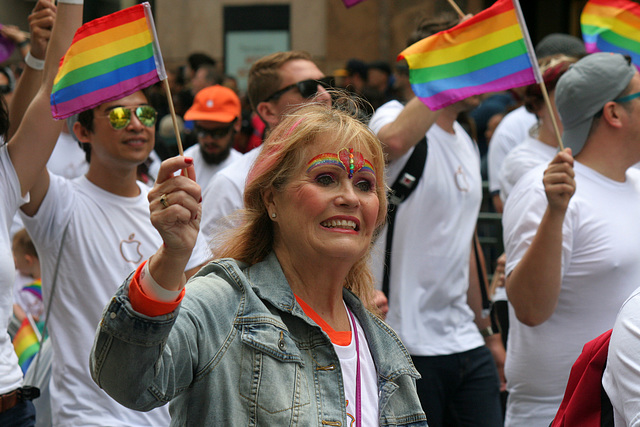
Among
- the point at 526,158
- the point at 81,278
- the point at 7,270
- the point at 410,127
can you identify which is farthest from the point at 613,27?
the point at 7,270

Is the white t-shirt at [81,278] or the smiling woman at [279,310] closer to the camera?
the smiling woman at [279,310]

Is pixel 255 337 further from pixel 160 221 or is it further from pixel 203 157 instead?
pixel 203 157

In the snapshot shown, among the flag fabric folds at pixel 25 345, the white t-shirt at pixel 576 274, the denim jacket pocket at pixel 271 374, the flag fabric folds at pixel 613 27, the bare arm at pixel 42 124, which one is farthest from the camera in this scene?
the flag fabric folds at pixel 613 27

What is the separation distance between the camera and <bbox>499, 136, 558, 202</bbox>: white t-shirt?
209 inches

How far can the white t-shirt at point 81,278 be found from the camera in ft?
12.0

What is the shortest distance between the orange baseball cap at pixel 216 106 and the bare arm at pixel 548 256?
12.8 feet

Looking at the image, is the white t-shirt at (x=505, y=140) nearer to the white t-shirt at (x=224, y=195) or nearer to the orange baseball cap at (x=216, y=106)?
the orange baseball cap at (x=216, y=106)

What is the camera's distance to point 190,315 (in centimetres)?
223

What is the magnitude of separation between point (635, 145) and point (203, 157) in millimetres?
3848

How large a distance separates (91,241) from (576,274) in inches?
83.4

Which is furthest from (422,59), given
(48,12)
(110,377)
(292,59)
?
A: (110,377)

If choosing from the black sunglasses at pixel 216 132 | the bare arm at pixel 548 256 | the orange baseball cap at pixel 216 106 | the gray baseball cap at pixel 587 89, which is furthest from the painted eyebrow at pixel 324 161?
the orange baseball cap at pixel 216 106

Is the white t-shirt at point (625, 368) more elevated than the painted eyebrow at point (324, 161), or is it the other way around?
the painted eyebrow at point (324, 161)

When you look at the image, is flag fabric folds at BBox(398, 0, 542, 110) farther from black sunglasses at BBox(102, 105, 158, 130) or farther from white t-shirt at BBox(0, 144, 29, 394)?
white t-shirt at BBox(0, 144, 29, 394)
